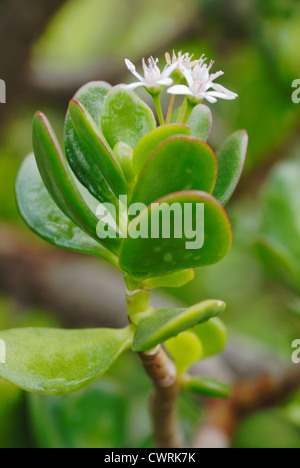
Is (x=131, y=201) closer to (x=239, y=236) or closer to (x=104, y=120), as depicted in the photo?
(x=104, y=120)

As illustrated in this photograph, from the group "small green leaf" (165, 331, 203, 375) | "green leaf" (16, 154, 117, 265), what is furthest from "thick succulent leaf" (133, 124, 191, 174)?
"small green leaf" (165, 331, 203, 375)

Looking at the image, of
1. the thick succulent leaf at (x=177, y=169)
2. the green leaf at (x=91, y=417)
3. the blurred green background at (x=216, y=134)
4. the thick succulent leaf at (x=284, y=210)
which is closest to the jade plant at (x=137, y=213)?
the thick succulent leaf at (x=177, y=169)

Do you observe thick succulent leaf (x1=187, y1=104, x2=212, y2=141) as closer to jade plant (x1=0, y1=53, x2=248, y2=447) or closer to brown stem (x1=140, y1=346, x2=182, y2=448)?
jade plant (x1=0, y1=53, x2=248, y2=447)

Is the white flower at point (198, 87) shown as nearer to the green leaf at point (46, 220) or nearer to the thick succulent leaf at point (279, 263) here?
the green leaf at point (46, 220)

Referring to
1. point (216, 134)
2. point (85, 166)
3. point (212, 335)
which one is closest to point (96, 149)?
point (85, 166)
